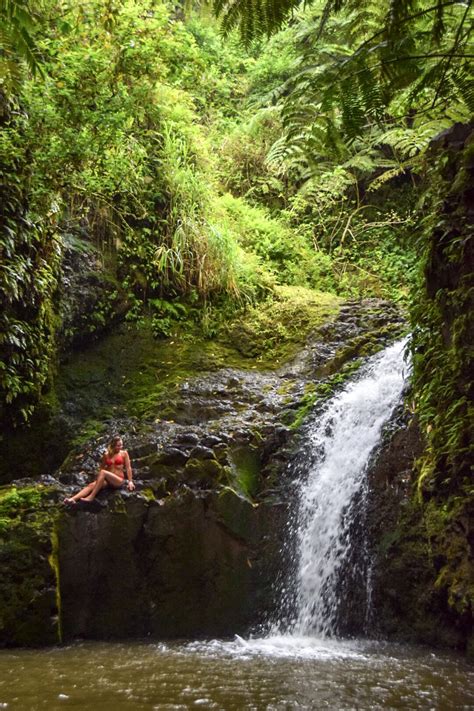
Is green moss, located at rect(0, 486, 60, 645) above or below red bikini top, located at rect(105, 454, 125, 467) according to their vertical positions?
below

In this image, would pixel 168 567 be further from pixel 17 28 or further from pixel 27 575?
pixel 17 28

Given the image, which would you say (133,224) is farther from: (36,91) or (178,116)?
(36,91)

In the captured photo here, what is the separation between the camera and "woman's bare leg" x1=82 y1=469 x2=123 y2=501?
6305 millimetres

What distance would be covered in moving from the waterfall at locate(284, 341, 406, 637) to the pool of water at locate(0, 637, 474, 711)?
0.39 metres

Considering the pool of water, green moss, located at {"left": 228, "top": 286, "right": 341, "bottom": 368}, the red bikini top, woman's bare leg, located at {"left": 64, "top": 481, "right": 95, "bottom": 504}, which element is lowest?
the pool of water

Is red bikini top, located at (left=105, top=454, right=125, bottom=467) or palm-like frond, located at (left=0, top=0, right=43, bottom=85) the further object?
red bikini top, located at (left=105, top=454, right=125, bottom=467)

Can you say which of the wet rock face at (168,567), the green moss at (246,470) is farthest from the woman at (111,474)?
the green moss at (246,470)

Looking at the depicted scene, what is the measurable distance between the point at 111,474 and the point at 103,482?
0.38ft

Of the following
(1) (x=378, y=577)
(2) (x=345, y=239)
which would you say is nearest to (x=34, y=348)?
(1) (x=378, y=577)

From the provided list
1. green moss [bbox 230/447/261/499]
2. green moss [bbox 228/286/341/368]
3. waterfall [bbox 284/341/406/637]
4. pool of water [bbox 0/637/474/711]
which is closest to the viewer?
pool of water [bbox 0/637/474/711]

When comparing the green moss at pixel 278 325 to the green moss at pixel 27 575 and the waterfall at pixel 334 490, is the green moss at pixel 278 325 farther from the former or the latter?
the green moss at pixel 27 575

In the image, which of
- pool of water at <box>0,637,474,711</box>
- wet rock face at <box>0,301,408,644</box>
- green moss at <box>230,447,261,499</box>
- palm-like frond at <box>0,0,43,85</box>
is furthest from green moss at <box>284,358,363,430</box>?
palm-like frond at <box>0,0,43,85</box>

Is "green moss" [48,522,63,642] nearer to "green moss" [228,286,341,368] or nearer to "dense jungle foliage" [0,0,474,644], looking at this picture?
"dense jungle foliage" [0,0,474,644]

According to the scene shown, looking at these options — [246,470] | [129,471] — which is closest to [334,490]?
[246,470]
